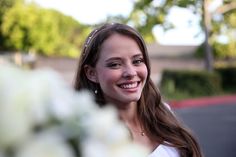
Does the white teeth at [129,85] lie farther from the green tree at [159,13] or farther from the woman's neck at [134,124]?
the green tree at [159,13]

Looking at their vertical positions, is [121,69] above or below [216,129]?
above

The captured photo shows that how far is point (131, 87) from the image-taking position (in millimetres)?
1763

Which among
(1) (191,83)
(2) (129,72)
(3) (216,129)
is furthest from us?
(1) (191,83)

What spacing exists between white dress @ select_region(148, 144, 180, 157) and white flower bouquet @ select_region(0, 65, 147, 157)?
1.31 m

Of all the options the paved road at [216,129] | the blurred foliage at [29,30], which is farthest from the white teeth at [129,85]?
the blurred foliage at [29,30]

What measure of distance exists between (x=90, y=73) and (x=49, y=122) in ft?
4.90

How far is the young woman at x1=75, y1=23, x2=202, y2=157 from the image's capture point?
1.77 meters

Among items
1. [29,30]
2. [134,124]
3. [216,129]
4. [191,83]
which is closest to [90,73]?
[134,124]

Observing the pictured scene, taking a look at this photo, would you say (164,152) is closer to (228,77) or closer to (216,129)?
(216,129)

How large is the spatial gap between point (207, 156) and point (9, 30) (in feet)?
110

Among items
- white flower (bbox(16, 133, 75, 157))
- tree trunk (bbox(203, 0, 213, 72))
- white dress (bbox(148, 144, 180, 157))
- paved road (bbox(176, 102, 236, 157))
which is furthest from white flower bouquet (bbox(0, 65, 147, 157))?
tree trunk (bbox(203, 0, 213, 72))

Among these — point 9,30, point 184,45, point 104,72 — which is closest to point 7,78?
point 104,72

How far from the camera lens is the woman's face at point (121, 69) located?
5.73 ft

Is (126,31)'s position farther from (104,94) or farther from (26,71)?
(26,71)
